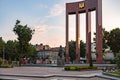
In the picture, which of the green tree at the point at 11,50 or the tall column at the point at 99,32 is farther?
the green tree at the point at 11,50

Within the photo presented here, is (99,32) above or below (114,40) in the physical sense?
above

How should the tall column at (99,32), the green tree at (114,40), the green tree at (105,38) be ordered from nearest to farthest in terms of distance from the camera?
the tall column at (99,32) → the green tree at (114,40) → the green tree at (105,38)

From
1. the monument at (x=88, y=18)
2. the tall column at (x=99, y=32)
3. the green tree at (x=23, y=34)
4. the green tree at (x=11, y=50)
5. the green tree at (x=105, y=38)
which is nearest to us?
the tall column at (x=99, y=32)

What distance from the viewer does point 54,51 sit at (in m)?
150

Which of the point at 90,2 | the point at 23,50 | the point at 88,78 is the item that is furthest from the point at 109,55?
the point at 88,78

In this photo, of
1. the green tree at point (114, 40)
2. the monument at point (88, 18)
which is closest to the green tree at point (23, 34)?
the monument at point (88, 18)

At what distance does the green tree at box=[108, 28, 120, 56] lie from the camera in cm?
7244

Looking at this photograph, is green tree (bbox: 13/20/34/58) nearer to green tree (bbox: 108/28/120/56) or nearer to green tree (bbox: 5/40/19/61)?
green tree (bbox: 108/28/120/56)

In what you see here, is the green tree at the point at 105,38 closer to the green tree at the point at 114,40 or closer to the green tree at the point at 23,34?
the green tree at the point at 114,40

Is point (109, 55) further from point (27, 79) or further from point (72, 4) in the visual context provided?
point (27, 79)

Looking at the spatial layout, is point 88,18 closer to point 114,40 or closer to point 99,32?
point 99,32

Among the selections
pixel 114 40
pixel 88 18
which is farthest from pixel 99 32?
pixel 114 40

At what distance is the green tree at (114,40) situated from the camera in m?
72.4

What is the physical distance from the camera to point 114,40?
7288 centimetres
